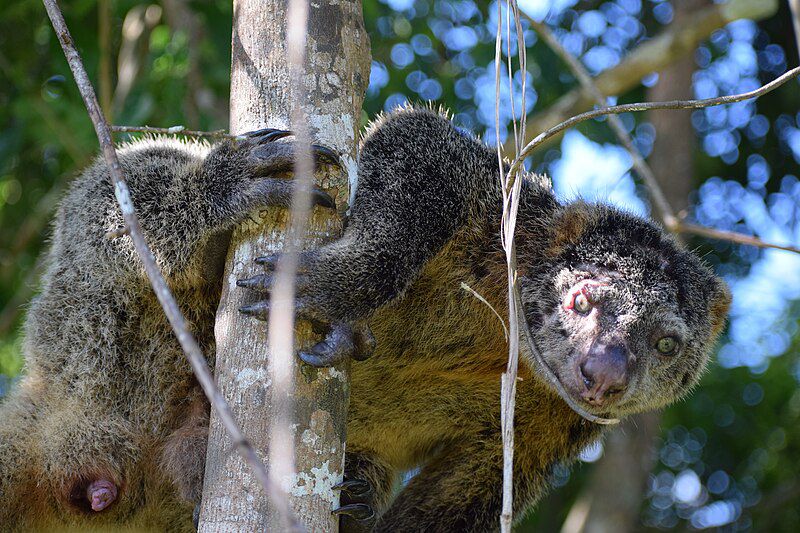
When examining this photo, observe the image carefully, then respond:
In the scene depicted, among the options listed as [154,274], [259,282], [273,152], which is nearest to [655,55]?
[273,152]

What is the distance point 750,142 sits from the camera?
9.53 m

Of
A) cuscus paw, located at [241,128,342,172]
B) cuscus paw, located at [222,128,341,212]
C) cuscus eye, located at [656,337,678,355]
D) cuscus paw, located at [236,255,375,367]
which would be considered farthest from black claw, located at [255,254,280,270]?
cuscus eye, located at [656,337,678,355]

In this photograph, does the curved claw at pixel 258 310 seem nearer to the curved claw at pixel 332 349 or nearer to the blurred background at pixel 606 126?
the curved claw at pixel 332 349

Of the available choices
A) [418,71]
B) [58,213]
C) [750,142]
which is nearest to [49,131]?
[58,213]

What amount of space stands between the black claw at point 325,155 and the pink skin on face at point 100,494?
2110 millimetres

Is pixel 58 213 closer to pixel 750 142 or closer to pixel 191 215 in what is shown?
pixel 191 215

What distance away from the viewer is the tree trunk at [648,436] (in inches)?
359

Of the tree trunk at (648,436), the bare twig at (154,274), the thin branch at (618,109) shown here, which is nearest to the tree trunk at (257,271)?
the bare twig at (154,274)

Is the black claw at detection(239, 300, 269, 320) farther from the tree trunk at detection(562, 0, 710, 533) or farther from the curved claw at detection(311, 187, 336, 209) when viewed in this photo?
the tree trunk at detection(562, 0, 710, 533)

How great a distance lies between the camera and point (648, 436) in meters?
9.03

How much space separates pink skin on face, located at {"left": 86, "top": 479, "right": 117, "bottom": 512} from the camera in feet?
14.0

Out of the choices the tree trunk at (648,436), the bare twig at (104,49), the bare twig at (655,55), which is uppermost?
the bare twig at (104,49)

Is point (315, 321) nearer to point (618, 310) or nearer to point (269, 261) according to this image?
point (269, 261)

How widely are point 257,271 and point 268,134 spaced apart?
0.60m
